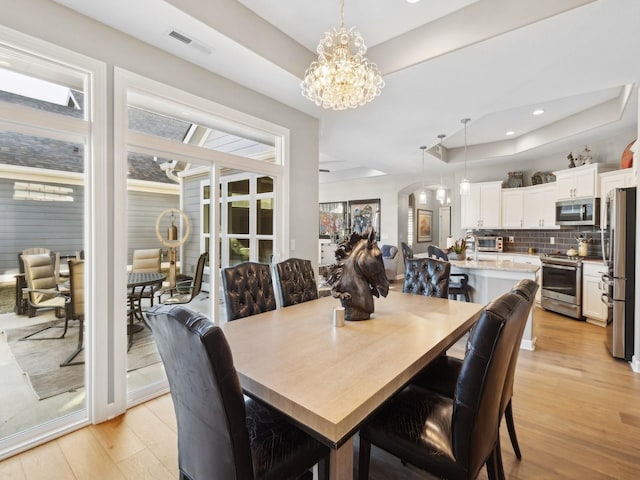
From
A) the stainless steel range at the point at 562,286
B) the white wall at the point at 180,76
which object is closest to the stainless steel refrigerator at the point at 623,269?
the stainless steel range at the point at 562,286

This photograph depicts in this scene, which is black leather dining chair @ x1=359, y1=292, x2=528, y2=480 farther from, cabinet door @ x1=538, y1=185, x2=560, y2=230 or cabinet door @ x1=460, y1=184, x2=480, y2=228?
cabinet door @ x1=460, y1=184, x2=480, y2=228

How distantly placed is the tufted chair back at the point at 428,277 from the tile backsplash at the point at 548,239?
414 centimetres

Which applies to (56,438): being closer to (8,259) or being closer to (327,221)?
(8,259)

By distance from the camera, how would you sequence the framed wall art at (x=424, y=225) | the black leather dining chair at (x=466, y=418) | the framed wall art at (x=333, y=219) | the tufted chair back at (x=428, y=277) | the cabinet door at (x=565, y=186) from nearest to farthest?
1. the black leather dining chair at (x=466, y=418)
2. the tufted chair back at (x=428, y=277)
3. the cabinet door at (x=565, y=186)
4. the framed wall art at (x=333, y=219)
5. the framed wall art at (x=424, y=225)

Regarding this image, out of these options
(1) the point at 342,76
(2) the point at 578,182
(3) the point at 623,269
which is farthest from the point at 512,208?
(1) the point at 342,76

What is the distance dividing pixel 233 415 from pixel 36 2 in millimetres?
2690

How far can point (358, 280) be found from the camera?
1933 mm

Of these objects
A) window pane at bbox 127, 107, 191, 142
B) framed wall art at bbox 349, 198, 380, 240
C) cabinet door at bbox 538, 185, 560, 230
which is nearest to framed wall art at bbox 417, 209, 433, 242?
framed wall art at bbox 349, 198, 380, 240

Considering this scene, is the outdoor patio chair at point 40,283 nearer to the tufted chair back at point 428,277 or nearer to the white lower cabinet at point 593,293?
the tufted chair back at point 428,277

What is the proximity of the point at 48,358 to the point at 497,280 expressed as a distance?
175 inches

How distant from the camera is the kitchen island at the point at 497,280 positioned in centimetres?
358

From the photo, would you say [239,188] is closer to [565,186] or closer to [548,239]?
[565,186]

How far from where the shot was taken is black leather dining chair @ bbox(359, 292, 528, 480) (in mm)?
1053

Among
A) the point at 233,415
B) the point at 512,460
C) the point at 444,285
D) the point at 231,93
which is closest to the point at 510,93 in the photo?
the point at 444,285
